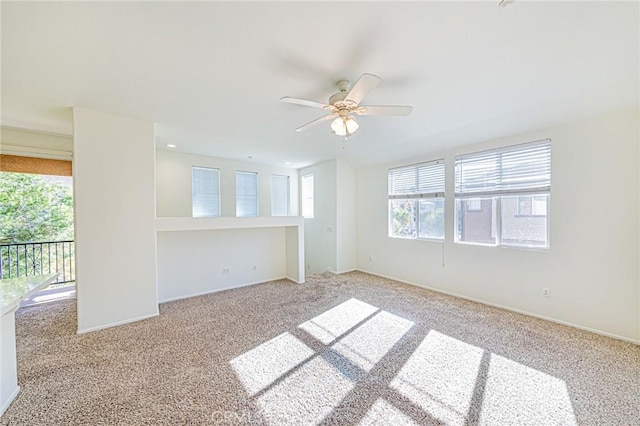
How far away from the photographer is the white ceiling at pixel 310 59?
5.09 ft

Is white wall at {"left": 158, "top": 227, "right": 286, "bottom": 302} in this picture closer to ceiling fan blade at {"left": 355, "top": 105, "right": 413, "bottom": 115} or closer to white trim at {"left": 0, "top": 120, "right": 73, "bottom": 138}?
white trim at {"left": 0, "top": 120, "right": 73, "bottom": 138}

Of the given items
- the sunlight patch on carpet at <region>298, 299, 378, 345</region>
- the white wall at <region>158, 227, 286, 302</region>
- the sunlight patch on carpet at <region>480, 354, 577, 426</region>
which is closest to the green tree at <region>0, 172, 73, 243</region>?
the white wall at <region>158, 227, 286, 302</region>

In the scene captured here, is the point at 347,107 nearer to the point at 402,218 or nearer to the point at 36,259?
the point at 402,218

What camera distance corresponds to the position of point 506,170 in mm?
3582

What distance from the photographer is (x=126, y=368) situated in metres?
2.20

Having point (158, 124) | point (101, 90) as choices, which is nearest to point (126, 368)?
point (101, 90)

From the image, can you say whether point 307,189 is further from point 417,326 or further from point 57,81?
point 57,81

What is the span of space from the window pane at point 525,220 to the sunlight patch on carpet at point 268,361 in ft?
10.6

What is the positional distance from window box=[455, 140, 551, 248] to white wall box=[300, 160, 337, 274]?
2.55 meters

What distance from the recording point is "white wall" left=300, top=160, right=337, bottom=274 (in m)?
5.67

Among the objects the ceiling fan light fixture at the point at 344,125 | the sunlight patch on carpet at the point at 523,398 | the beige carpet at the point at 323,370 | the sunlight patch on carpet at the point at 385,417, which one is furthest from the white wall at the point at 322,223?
the sunlight patch on carpet at the point at 385,417

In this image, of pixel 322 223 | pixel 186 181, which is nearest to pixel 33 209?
pixel 186 181

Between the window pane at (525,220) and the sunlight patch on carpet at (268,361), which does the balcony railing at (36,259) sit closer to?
the sunlight patch on carpet at (268,361)

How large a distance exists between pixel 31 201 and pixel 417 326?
671cm
